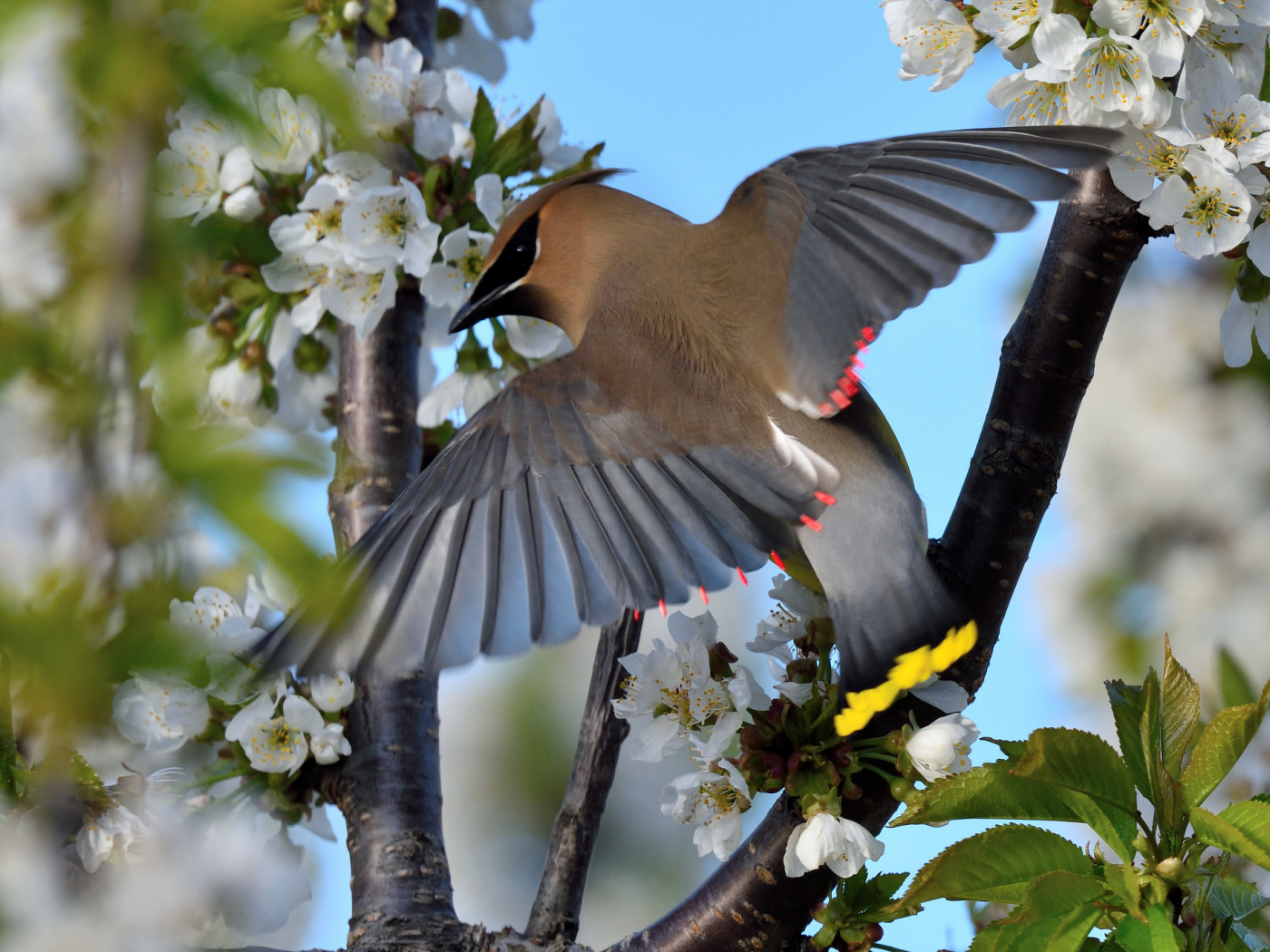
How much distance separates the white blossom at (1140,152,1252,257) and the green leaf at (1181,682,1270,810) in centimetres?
48

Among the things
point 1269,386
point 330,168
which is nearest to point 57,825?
point 330,168

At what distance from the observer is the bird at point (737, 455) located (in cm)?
132

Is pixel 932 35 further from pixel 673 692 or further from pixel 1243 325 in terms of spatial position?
pixel 673 692

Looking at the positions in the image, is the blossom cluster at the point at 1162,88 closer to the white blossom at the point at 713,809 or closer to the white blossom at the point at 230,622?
the white blossom at the point at 713,809

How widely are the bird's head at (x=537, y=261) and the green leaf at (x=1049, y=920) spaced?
1118mm

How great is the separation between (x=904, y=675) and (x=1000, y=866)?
0.77 ft

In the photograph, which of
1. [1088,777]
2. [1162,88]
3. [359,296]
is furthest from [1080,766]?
[359,296]

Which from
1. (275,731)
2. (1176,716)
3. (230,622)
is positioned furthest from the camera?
(275,731)

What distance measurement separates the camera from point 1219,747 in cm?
109

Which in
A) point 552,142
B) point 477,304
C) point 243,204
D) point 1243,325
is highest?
point 552,142

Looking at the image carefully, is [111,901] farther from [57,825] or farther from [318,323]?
[318,323]

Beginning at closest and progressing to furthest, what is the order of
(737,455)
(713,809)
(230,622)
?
(713,809)
(737,455)
(230,622)

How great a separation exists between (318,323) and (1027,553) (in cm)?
141

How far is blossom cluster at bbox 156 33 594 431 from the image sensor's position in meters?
1.99
